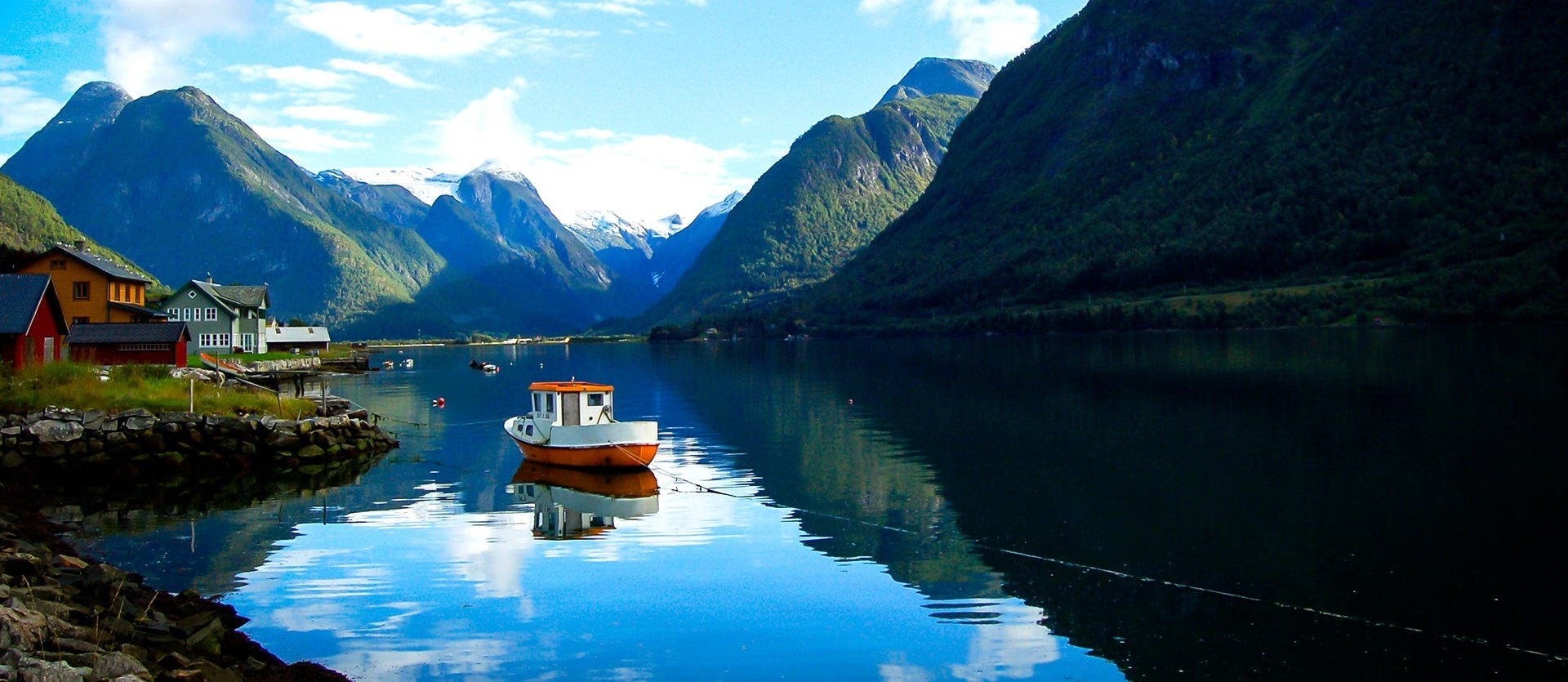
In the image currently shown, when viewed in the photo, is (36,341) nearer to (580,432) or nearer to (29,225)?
(580,432)

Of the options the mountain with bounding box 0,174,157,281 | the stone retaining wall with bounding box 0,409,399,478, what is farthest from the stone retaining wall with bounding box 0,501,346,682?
the mountain with bounding box 0,174,157,281

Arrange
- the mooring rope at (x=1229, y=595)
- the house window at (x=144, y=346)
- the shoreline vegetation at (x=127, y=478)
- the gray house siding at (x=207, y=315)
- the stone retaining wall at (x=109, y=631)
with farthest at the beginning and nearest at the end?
the gray house siding at (x=207, y=315) → the house window at (x=144, y=346) → the mooring rope at (x=1229, y=595) → the shoreline vegetation at (x=127, y=478) → the stone retaining wall at (x=109, y=631)

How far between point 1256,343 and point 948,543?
100281mm

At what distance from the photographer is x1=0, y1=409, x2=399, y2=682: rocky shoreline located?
13.6 metres

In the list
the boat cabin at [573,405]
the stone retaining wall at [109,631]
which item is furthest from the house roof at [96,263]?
the stone retaining wall at [109,631]

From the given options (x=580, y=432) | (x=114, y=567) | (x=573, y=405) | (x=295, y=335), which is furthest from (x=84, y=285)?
(x=295, y=335)

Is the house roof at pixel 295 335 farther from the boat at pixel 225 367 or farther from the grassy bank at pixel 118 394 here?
the grassy bank at pixel 118 394

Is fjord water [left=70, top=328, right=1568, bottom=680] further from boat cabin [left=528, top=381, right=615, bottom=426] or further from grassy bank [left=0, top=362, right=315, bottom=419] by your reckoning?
grassy bank [left=0, top=362, right=315, bottom=419]

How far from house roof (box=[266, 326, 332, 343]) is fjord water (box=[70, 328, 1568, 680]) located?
104648 mm

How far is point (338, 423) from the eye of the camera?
4678cm

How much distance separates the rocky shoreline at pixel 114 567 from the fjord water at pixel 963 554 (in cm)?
177

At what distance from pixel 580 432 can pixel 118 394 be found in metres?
18.1

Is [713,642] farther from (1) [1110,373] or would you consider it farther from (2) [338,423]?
(1) [1110,373]

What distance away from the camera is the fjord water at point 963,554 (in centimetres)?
1844
